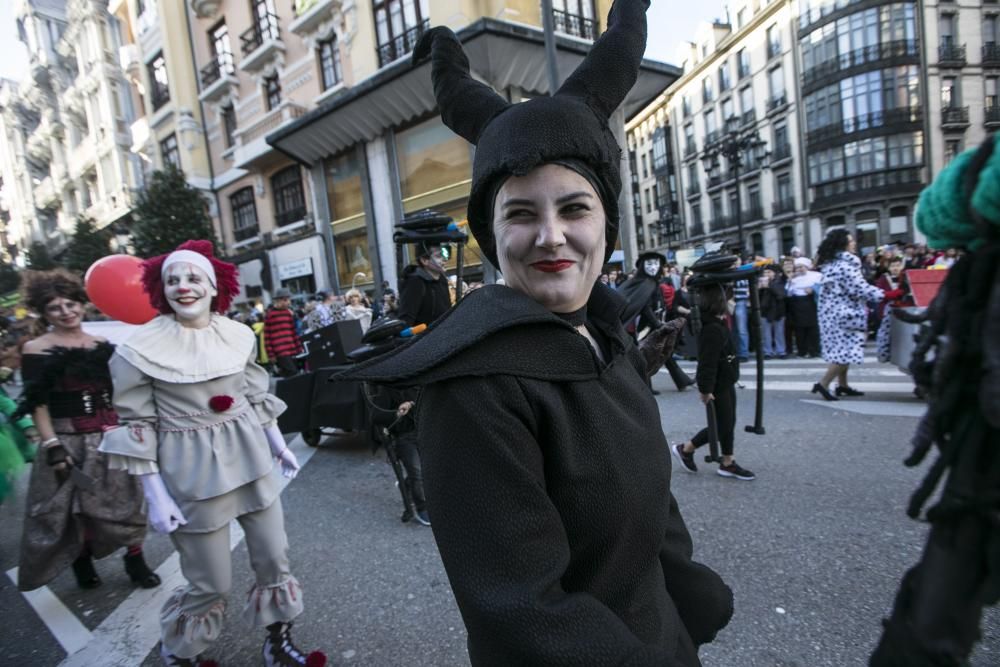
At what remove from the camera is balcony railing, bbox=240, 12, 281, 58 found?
20.0m

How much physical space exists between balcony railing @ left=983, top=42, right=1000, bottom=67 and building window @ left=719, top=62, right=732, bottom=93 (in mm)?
→ 15270

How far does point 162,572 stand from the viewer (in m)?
3.46

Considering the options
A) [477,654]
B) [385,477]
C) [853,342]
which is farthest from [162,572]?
[853,342]

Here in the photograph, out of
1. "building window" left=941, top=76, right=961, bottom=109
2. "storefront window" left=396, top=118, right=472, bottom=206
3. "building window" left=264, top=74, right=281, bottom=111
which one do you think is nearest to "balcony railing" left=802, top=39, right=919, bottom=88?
"building window" left=941, top=76, right=961, bottom=109

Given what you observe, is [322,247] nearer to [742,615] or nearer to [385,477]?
[385,477]

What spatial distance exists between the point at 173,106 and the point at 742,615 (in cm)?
3032

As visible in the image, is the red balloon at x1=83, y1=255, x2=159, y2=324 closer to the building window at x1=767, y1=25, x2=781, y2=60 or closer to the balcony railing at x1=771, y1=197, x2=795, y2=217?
the balcony railing at x1=771, y1=197, x2=795, y2=217

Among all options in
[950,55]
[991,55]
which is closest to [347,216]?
[950,55]

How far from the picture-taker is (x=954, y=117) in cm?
2959

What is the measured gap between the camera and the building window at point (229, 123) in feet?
76.1

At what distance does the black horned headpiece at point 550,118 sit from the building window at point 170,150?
29.2 m

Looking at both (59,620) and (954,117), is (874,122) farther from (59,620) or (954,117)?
(59,620)

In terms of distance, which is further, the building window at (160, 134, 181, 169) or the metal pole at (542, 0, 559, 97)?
the building window at (160, 134, 181, 169)

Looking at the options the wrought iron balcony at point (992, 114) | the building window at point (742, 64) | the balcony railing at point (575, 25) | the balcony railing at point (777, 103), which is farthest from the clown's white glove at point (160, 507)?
the building window at point (742, 64)
